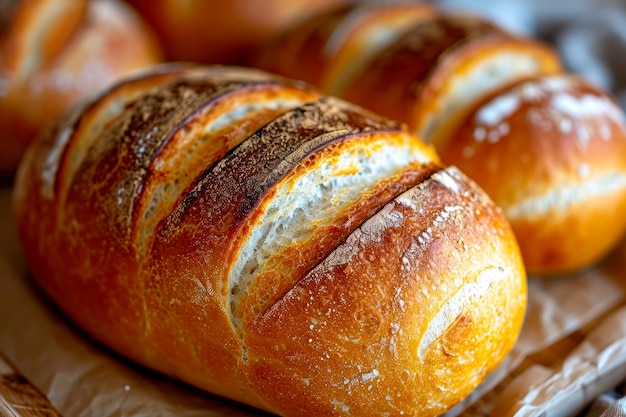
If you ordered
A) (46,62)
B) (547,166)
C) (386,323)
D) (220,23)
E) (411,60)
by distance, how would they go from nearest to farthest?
1. (386,323)
2. (547,166)
3. (411,60)
4. (46,62)
5. (220,23)

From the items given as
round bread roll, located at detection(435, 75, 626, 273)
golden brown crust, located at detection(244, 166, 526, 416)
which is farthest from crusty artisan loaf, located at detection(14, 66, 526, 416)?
round bread roll, located at detection(435, 75, 626, 273)

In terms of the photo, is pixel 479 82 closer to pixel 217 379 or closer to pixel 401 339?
pixel 401 339

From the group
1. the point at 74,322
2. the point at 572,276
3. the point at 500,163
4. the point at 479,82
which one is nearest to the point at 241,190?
the point at 74,322

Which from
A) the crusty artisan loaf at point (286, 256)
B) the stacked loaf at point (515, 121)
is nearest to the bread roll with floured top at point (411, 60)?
the stacked loaf at point (515, 121)

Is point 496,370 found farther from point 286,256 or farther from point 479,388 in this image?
point 286,256

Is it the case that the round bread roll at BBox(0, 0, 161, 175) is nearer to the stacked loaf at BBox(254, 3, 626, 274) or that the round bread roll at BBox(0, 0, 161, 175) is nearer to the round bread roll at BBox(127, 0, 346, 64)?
the round bread roll at BBox(127, 0, 346, 64)

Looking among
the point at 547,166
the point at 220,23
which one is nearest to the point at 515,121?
the point at 547,166

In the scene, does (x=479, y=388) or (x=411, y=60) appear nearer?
(x=479, y=388)

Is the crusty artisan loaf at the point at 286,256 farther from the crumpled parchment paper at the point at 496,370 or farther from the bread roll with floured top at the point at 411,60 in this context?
the bread roll with floured top at the point at 411,60
